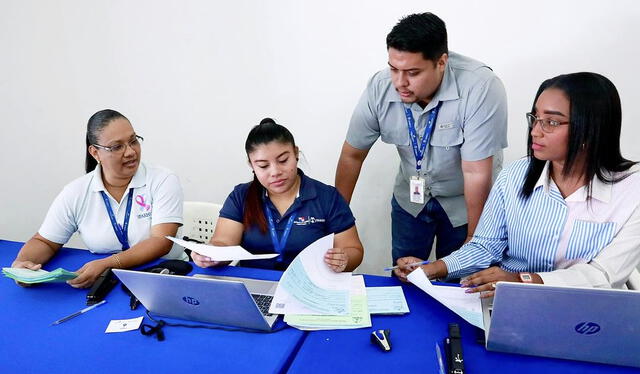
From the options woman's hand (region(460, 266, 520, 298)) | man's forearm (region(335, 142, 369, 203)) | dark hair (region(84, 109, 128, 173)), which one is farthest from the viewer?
man's forearm (region(335, 142, 369, 203))

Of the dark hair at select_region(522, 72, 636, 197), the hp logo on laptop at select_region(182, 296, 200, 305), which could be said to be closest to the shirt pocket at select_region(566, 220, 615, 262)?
the dark hair at select_region(522, 72, 636, 197)

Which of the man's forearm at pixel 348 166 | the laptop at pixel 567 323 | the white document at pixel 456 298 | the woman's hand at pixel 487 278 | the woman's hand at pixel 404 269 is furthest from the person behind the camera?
the man's forearm at pixel 348 166

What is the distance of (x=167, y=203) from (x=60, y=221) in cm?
44

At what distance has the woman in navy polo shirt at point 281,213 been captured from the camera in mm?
1725

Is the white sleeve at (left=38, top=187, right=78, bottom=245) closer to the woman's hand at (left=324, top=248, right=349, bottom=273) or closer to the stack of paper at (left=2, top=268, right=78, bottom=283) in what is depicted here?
the stack of paper at (left=2, top=268, right=78, bottom=283)

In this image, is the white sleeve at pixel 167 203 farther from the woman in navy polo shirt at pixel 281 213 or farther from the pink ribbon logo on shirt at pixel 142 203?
the woman in navy polo shirt at pixel 281 213

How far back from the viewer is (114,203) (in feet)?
6.33

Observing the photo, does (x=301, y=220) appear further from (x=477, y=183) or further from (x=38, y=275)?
(x=38, y=275)

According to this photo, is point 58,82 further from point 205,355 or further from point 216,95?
point 205,355

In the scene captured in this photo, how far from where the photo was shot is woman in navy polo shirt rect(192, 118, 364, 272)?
5.66 ft

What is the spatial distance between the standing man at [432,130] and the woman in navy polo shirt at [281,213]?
1.41 ft

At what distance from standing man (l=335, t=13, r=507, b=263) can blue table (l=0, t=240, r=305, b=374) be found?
1.03m

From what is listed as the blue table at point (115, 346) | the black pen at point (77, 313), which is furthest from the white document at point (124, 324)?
the black pen at point (77, 313)

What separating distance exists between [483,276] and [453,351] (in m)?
0.33
